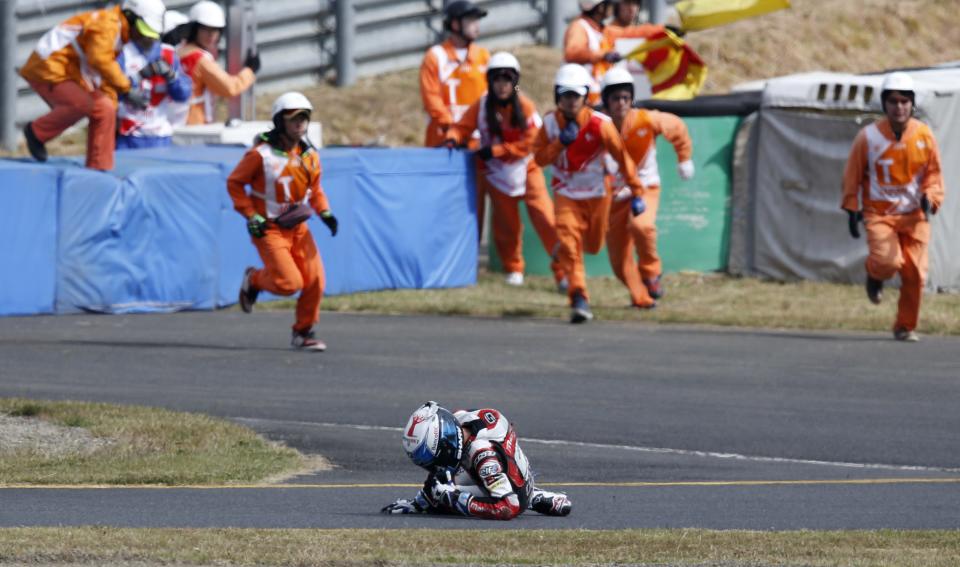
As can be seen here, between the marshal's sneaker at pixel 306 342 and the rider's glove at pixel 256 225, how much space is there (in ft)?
2.77

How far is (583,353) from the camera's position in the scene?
47.3ft

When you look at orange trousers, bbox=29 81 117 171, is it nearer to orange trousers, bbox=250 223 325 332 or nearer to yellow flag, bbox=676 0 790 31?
orange trousers, bbox=250 223 325 332

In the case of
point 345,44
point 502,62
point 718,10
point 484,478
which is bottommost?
point 484,478

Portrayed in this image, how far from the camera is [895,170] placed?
48.6ft

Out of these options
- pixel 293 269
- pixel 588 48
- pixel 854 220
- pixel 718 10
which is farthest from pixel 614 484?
pixel 718 10

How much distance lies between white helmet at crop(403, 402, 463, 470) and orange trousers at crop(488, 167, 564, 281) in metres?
9.33

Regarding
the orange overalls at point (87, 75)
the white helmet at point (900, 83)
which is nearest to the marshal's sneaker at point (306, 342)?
the orange overalls at point (87, 75)

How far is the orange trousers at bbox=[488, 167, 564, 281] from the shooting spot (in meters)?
18.4

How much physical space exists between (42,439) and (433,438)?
3.22m

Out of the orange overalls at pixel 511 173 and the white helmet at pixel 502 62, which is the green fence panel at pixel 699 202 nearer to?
the orange overalls at pixel 511 173

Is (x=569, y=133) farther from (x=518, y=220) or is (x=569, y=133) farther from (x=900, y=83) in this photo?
(x=518, y=220)

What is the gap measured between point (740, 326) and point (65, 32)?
20.1ft

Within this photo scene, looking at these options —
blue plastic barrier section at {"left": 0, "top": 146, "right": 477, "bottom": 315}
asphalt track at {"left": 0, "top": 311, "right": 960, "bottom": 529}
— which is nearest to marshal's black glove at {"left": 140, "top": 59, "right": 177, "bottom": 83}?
blue plastic barrier section at {"left": 0, "top": 146, "right": 477, "bottom": 315}

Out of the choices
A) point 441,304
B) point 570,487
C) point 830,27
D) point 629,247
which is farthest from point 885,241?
point 830,27
